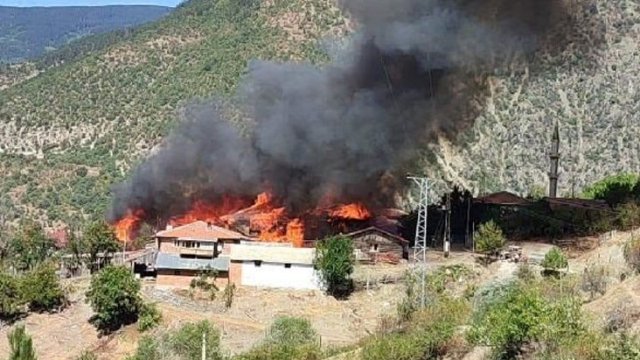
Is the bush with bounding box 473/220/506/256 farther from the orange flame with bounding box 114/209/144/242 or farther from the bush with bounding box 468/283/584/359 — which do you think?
the orange flame with bounding box 114/209/144/242

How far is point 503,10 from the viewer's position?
49469 mm

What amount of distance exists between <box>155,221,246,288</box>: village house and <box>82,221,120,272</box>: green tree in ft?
→ 12.5

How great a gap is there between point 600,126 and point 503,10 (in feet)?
111

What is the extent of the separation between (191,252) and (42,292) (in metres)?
6.13

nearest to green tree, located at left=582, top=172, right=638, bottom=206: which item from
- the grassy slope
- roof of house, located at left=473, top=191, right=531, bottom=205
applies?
roof of house, located at left=473, top=191, right=531, bottom=205

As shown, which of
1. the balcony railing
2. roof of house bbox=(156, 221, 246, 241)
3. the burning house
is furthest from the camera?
the burning house

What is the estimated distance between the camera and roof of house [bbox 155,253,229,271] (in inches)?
1614

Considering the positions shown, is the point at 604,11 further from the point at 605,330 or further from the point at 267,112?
the point at 605,330

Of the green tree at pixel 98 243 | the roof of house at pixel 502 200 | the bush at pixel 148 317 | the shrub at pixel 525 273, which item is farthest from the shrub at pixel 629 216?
the green tree at pixel 98 243

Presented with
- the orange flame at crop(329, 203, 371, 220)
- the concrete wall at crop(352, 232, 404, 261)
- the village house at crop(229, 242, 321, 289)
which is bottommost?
the village house at crop(229, 242, 321, 289)

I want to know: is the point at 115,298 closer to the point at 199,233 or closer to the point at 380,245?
the point at 199,233

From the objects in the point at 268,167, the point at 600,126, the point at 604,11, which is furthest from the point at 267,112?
the point at 604,11

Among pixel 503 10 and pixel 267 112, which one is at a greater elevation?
pixel 503 10

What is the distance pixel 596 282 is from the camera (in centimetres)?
2569
